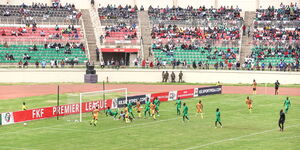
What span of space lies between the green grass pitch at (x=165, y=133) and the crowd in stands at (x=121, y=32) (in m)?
33.6

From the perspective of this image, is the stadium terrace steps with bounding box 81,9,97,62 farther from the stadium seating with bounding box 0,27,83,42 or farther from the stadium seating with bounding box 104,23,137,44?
the stadium seating with bounding box 104,23,137,44

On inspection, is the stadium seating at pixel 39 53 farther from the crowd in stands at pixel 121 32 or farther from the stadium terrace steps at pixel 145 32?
the stadium terrace steps at pixel 145 32

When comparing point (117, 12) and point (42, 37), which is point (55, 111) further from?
point (117, 12)

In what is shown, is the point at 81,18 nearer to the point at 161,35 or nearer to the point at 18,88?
the point at 161,35

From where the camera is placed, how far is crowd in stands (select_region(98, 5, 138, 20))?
92.4 m

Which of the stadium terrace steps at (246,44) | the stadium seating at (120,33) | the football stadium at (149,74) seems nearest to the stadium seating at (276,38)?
the football stadium at (149,74)

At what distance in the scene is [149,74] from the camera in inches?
3125

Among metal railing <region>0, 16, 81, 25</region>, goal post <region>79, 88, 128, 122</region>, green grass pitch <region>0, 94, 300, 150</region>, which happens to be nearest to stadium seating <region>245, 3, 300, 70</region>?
green grass pitch <region>0, 94, 300, 150</region>

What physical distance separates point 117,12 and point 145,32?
749cm

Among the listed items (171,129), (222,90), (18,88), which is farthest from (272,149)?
(18,88)

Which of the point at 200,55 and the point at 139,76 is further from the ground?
the point at 200,55

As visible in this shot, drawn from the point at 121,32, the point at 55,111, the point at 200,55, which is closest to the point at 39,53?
the point at 121,32

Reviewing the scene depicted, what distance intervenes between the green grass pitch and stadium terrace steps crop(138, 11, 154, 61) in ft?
100

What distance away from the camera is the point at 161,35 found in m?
88.4
